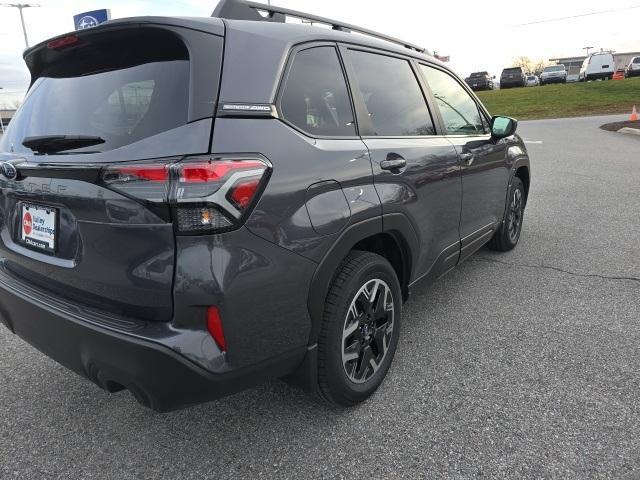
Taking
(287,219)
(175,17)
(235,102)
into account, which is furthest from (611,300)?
(175,17)

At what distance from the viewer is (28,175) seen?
2.08 meters

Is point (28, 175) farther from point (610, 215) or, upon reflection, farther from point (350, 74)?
point (610, 215)

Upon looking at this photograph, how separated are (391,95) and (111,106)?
157cm

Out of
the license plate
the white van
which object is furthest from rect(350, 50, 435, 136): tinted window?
the white van

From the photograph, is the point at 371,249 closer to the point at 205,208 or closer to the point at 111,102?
the point at 205,208

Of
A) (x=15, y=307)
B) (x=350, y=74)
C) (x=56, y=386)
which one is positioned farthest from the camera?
(x=56, y=386)

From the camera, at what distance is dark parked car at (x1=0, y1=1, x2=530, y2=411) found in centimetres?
173

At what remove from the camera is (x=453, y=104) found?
3.61 metres

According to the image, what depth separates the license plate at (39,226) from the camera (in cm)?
204

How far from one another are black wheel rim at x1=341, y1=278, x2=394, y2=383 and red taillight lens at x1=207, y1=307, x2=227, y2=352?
28.0 inches

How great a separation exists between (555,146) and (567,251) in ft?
30.0

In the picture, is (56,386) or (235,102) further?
(56,386)

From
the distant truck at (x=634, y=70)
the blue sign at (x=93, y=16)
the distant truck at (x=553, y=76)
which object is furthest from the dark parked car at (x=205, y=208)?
the distant truck at (x=634, y=70)

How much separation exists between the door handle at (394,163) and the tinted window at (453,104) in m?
0.88
